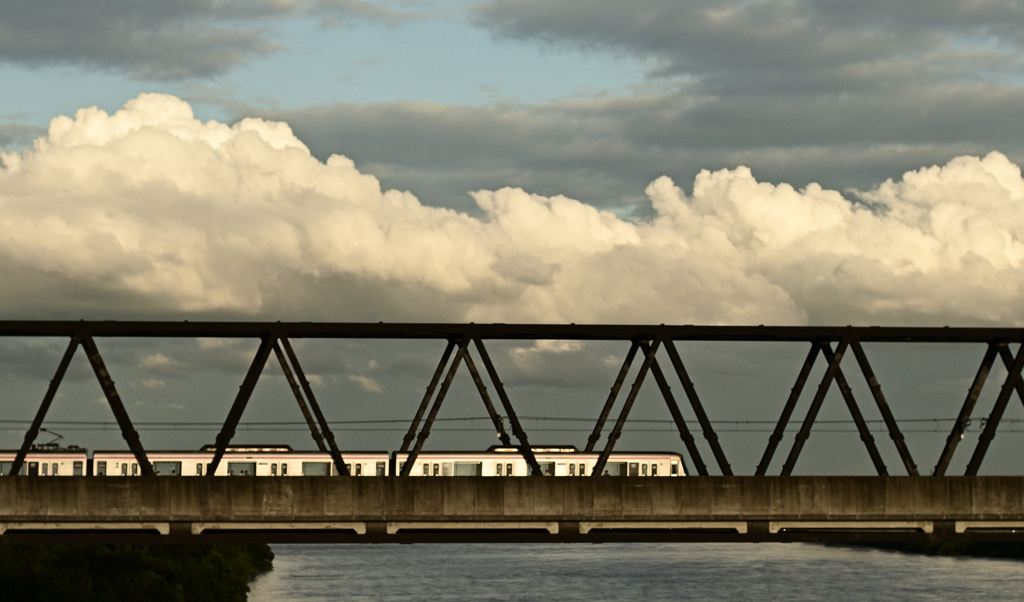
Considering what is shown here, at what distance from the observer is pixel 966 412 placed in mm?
34469

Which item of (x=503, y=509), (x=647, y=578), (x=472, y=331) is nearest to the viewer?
(x=503, y=509)

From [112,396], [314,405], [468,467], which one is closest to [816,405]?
[314,405]

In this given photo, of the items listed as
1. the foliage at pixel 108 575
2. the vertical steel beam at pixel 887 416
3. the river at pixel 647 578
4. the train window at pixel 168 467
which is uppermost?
the vertical steel beam at pixel 887 416

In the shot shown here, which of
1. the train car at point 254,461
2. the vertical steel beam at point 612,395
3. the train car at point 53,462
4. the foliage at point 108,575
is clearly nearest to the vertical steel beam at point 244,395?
the vertical steel beam at point 612,395

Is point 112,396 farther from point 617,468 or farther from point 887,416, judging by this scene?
point 617,468

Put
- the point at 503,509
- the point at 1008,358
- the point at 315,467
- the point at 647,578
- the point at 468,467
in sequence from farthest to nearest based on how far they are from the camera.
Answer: the point at 647,578, the point at 468,467, the point at 315,467, the point at 1008,358, the point at 503,509

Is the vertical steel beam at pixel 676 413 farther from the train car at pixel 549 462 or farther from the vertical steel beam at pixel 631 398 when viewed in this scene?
the train car at pixel 549 462

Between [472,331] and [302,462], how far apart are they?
150 feet

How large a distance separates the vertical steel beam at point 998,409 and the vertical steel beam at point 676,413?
6975mm

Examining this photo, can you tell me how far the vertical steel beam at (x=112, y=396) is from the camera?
1284 inches

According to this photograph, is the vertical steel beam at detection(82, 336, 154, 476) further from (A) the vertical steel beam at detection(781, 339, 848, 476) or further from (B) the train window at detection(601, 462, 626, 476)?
(B) the train window at detection(601, 462, 626, 476)

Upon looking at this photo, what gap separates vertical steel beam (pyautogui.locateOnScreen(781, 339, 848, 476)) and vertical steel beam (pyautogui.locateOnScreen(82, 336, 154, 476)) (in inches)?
634

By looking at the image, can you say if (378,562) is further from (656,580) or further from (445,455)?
(445,455)

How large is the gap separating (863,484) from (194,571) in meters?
63.7
